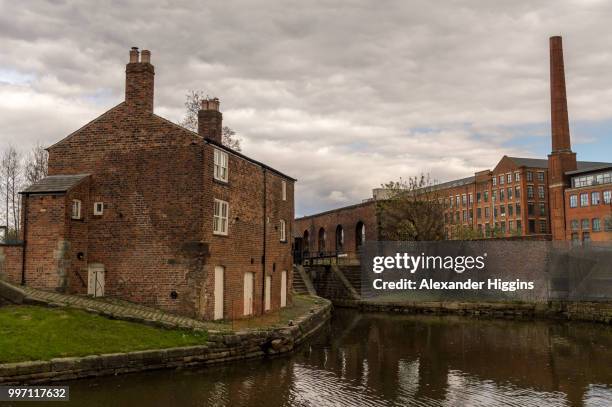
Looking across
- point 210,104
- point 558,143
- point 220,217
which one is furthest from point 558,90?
point 220,217

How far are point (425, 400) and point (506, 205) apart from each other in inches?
2975

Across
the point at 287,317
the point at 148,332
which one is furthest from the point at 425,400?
the point at 287,317

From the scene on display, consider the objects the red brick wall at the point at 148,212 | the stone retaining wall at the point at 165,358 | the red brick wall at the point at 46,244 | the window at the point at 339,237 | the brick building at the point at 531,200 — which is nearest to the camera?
the stone retaining wall at the point at 165,358

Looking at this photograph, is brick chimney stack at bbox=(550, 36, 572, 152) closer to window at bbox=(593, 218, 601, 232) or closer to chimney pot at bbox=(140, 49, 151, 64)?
window at bbox=(593, 218, 601, 232)

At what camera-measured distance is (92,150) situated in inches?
838

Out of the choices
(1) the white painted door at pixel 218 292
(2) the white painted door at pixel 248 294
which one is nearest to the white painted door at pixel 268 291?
(2) the white painted door at pixel 248 294

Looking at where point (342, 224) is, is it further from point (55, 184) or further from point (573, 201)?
point (55, 184)

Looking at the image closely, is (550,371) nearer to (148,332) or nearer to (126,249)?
(148,332)

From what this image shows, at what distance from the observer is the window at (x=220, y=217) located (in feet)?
68.5

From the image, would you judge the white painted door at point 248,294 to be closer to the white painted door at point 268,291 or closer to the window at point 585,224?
the white painted door at point 268,291

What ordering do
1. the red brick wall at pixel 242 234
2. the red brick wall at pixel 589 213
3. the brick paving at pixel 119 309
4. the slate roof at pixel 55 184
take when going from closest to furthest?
1. the brick paving at pixel 119 309
2. the slate roof at pixel 55 184
3. the red brick wall at pixel 242 234
4. the red brick wall at pixel 589 213

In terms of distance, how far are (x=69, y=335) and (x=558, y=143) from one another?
63005 mm

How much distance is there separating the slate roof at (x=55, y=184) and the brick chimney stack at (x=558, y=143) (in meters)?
56.5

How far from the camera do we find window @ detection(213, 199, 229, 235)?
20.9 metres
